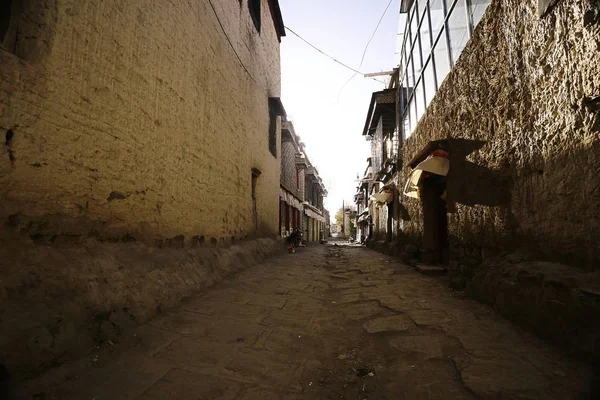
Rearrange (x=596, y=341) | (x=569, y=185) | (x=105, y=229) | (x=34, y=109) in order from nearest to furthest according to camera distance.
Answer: (x=596, y=341) → (x=34, y=109) → (x=569, y=185) → (x=105, y=229)

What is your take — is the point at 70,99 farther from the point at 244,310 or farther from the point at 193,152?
the point at 244,310

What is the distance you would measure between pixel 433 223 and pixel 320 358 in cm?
571

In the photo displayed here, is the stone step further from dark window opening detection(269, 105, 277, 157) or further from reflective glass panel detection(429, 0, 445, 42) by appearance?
dark window opening detection(269, 105, 277, 157)

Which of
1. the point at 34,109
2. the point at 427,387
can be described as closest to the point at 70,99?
the point at 34,109

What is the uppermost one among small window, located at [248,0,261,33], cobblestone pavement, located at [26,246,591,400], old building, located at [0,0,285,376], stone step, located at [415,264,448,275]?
→ small window, located at [248,0,261,33]

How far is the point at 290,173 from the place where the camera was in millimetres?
17047

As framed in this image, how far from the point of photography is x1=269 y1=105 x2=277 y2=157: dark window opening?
10.9 m

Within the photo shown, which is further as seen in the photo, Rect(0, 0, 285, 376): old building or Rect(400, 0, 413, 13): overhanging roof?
Rect(400, 0, 413, 13): overhanging roof

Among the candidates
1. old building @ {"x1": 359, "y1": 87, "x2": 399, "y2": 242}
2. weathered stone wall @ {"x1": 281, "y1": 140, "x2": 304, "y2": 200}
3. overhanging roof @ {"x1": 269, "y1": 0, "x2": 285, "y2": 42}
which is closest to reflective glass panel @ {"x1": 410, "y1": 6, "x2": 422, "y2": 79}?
old building @ {"x1": 359, "y1": 87, "x2": 399, "y2": 242}

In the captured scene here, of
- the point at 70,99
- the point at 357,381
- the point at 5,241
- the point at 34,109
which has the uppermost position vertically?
the point at 70,99

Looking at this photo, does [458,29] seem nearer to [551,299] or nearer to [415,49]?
[415,49]

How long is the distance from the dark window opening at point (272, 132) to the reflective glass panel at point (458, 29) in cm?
651

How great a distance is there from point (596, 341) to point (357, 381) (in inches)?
63.5

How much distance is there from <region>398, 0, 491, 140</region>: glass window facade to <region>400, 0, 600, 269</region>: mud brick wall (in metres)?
0.69
